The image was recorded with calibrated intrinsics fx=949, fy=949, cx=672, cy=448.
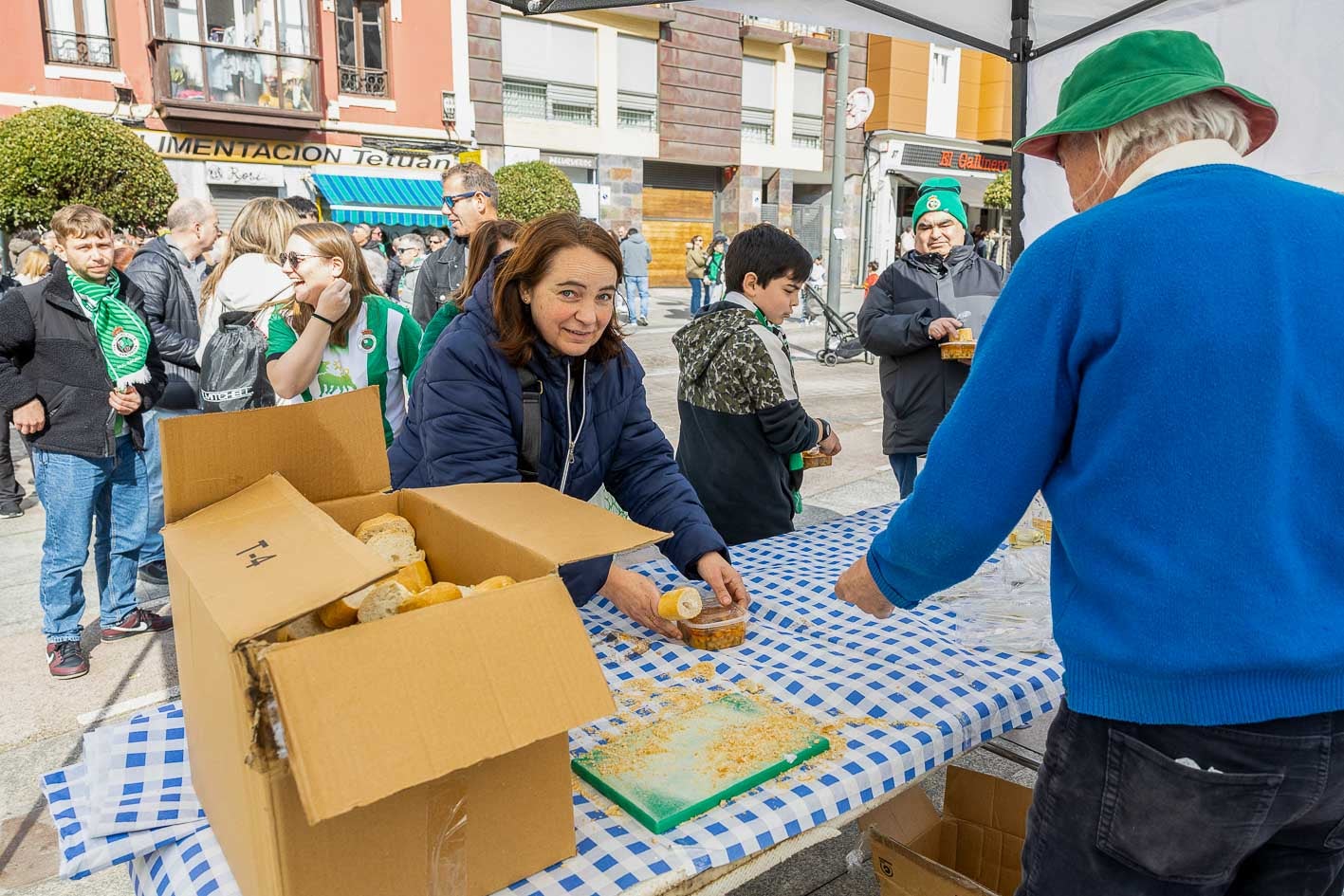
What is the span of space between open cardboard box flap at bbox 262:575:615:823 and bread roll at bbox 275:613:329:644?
184 millimetres

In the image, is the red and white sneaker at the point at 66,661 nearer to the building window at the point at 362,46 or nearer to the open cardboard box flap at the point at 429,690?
the open cardboard box flap at the point at 429,690

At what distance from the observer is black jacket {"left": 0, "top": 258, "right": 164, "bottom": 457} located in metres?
3.49

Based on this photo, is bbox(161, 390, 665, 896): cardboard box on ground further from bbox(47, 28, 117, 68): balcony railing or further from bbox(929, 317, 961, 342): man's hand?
bbox(47, 28, 117, 68): balcony railing

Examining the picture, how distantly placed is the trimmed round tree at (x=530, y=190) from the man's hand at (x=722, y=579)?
1439 cm

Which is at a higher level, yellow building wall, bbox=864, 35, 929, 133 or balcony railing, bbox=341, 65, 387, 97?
yellow building wall, bbox=864, 35, 929, 133

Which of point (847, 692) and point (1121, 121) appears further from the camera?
point (847, 692)

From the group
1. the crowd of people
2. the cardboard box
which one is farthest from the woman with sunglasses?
the crowd of people

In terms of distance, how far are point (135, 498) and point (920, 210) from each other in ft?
11.8

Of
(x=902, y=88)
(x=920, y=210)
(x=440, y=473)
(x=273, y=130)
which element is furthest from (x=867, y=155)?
(x=440, y=473)

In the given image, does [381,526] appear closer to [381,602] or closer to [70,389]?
[381,602]

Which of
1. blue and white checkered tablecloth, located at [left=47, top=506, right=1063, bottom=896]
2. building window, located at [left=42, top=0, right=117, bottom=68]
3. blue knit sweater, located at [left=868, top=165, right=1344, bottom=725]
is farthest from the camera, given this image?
building window, located at [left=42, top=0, right=117, bottom=68]

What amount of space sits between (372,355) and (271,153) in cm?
1680

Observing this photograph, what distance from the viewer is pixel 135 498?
12.7 ft

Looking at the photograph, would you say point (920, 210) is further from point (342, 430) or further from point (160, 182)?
point (160, 182)
